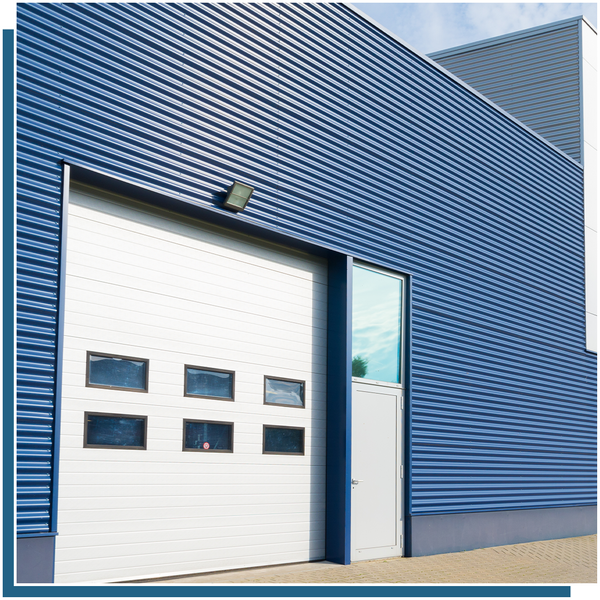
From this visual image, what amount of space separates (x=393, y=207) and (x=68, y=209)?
16.9 feet

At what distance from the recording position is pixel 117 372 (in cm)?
718

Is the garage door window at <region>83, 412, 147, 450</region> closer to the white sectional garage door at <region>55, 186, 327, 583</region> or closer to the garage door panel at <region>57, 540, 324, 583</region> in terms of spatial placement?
the white sectional garage door at <region>55, 186, 327, 583</region>

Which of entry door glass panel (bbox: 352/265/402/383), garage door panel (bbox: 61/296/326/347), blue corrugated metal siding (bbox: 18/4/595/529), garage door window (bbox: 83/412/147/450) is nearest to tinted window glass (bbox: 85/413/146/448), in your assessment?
garage door window (bbox: 83/412/147/450)

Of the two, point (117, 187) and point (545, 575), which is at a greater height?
point (117, 187)

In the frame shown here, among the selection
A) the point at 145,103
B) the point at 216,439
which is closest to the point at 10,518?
the point at 216,439

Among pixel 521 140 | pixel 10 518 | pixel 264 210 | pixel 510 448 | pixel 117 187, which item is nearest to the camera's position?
pixel 10 518

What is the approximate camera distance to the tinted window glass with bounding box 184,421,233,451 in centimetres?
780

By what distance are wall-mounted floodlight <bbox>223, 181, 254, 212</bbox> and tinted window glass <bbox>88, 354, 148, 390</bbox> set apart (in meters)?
1.97

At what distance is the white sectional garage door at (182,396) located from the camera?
6836 millimetres

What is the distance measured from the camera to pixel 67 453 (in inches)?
259

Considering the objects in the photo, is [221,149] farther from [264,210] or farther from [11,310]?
[11,310]

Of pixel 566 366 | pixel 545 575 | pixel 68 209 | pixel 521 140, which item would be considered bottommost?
pixel 545 575

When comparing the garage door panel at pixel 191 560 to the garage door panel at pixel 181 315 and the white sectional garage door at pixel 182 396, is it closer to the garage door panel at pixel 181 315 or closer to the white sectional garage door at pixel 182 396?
the white sectional garage door at pixel 182 396

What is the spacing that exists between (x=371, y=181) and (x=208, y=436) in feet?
14.1
